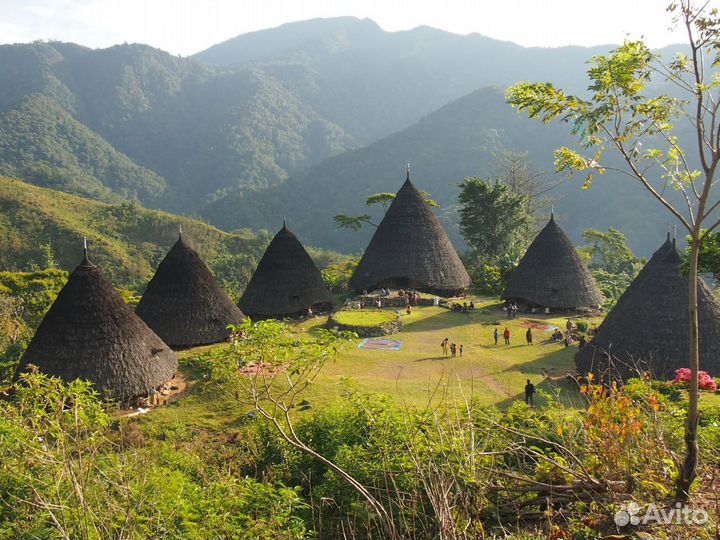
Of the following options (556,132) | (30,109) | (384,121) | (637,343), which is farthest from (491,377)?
(384,121)

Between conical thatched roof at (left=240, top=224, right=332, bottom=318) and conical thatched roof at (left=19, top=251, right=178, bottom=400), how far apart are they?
855cm

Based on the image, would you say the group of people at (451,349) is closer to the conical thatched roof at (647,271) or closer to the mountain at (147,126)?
the conical thatched roof at (647,271)

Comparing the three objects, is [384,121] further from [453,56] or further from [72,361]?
[72,361]

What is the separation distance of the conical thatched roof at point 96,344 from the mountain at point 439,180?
5056 centimetres

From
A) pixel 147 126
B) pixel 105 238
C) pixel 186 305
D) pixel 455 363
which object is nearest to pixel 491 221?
pixel 455 363

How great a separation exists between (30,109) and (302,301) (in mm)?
82313

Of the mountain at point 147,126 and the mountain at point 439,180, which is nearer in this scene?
the mountain at point 439,180

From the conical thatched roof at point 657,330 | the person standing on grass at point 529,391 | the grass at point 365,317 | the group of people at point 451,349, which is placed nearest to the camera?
the person standing on grass at point 529,391

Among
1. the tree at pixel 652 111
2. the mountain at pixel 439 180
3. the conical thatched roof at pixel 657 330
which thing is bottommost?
the conical thatched roof at pixel 657 330

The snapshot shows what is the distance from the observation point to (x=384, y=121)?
13950 cm

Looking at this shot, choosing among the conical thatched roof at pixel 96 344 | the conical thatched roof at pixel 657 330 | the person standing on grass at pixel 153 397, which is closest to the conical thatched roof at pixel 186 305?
the conical thatched roof at pixel 96 344

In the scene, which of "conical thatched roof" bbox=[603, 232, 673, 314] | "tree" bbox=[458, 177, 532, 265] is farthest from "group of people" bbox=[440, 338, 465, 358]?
"tree" bbox=[458, 177, 532, 265]

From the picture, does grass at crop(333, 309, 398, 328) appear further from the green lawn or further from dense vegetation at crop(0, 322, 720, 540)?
dense vegetation at crop(0, 322, 720, 540)

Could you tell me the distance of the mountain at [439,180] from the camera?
65.5 meters
